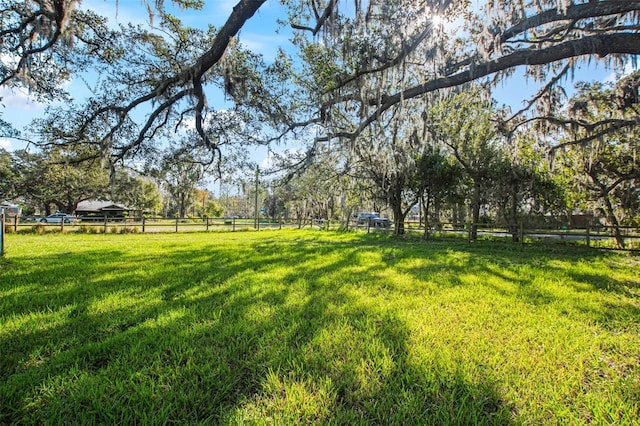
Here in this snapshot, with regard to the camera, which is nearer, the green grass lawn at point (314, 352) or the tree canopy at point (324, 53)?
the green grass lawn at point (314, 352)

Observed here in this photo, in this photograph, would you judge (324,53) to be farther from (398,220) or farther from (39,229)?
(39,229)

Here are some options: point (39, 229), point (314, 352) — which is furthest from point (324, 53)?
point (39, 229)

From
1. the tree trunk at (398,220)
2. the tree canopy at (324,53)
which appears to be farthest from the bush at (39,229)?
the tree trunk at (398,220)

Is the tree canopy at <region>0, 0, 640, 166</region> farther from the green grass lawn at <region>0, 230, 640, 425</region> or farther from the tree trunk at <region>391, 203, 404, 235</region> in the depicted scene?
the tree trunk at <region>391, 203, 404, 235</region>

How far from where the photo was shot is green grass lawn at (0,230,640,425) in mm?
1526

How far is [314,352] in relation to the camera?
2.09 m

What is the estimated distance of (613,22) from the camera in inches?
227

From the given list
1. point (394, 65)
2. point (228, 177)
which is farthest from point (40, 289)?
point (228, 177)

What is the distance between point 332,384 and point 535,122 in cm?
1141

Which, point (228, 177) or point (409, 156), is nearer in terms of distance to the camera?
point (228, 177)

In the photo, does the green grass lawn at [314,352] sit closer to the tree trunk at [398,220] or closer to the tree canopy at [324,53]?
the tree canopy at [324,53]

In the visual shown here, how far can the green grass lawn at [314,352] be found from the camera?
5.01 feet

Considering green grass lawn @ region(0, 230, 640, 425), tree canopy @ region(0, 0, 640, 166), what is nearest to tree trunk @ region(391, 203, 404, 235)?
tree canopy @ region(0, 0, 640, 166)

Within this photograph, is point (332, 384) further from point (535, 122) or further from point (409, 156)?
point (409, 156)
